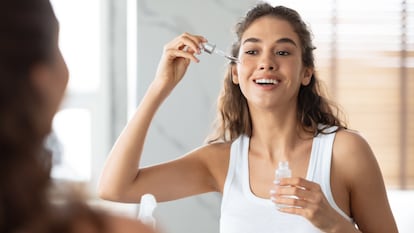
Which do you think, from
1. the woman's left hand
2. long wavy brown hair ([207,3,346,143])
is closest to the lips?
long wavy brown hair ([207,3,346,143])

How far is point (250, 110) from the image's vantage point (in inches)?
58.6

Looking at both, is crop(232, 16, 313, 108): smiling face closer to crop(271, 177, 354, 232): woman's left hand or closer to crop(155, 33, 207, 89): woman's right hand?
crop(155, 33, 207, 89): woman's right hand

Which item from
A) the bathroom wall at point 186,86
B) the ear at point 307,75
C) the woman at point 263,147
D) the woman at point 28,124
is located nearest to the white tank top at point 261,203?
the woman at point 263,147

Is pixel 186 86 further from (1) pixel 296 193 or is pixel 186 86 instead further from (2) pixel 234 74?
(1) pixel 296 193

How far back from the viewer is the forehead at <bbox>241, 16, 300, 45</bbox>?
139 centimetres

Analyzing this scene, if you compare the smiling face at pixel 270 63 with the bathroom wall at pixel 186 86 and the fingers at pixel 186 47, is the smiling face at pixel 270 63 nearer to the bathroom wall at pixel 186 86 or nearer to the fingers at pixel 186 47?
the fingers at pixel 186 47

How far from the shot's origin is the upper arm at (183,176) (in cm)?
143

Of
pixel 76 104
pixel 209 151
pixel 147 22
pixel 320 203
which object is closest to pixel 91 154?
pixel 76 104

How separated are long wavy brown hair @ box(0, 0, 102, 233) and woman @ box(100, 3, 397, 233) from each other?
3.18 ft

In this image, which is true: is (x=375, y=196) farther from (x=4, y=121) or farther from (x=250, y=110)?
(x=4, y=121)

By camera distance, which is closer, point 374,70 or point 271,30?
point 271,30

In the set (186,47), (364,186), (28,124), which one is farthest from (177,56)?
(28,124)

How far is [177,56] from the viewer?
55.4 inches

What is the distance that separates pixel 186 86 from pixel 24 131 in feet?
4.71
